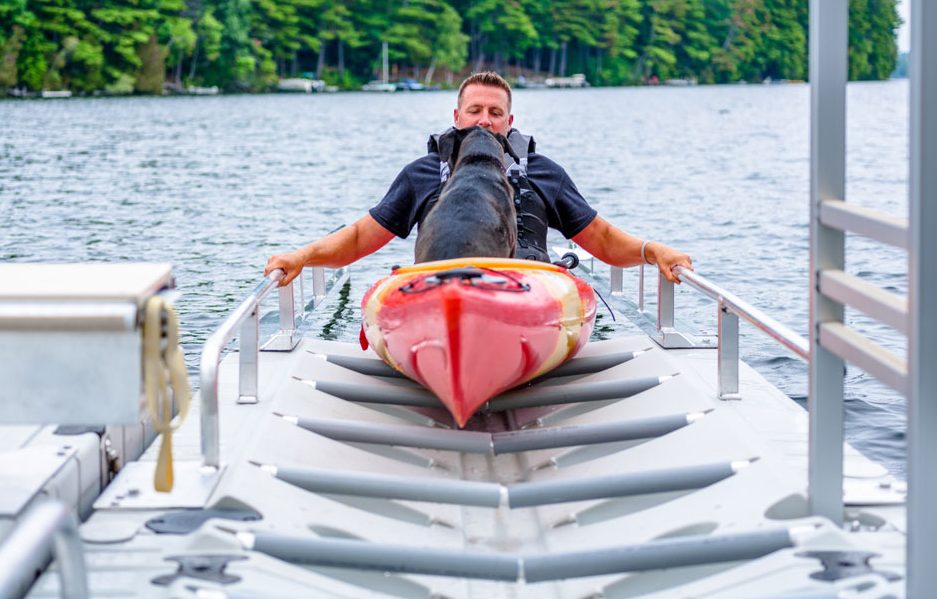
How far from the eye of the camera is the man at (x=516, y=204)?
17.5 ft

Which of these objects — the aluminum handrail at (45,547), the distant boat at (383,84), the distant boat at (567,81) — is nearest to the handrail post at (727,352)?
the aluminum handrail at (45,547)

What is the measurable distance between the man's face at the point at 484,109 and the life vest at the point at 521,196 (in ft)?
0.32

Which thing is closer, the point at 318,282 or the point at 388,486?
the point at 388,486

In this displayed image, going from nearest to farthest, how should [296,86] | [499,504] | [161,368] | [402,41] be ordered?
1. [161,368]
2. [499,504]
3. [296,86]
4. [402,41]

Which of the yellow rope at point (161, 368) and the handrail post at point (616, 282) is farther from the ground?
the yellow rope at point (161, 368)

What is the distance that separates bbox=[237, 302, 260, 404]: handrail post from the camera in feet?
14.1

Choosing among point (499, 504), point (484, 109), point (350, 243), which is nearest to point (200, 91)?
point (350, 243)

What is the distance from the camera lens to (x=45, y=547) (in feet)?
6.69

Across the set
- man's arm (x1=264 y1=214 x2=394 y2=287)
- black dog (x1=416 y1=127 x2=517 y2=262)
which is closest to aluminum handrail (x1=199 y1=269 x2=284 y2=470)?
black dog (x1=416 y1=127 x2=517 y2=262)

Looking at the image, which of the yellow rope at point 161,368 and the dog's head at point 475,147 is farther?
the dog's head at point 475,147

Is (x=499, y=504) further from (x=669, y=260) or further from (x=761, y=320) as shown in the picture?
(x=669, y=260)

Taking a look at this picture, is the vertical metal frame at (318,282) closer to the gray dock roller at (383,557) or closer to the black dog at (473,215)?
the black dog at (473,215)

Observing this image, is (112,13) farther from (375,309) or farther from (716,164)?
(375,309)

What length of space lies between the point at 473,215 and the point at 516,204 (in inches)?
26.3
